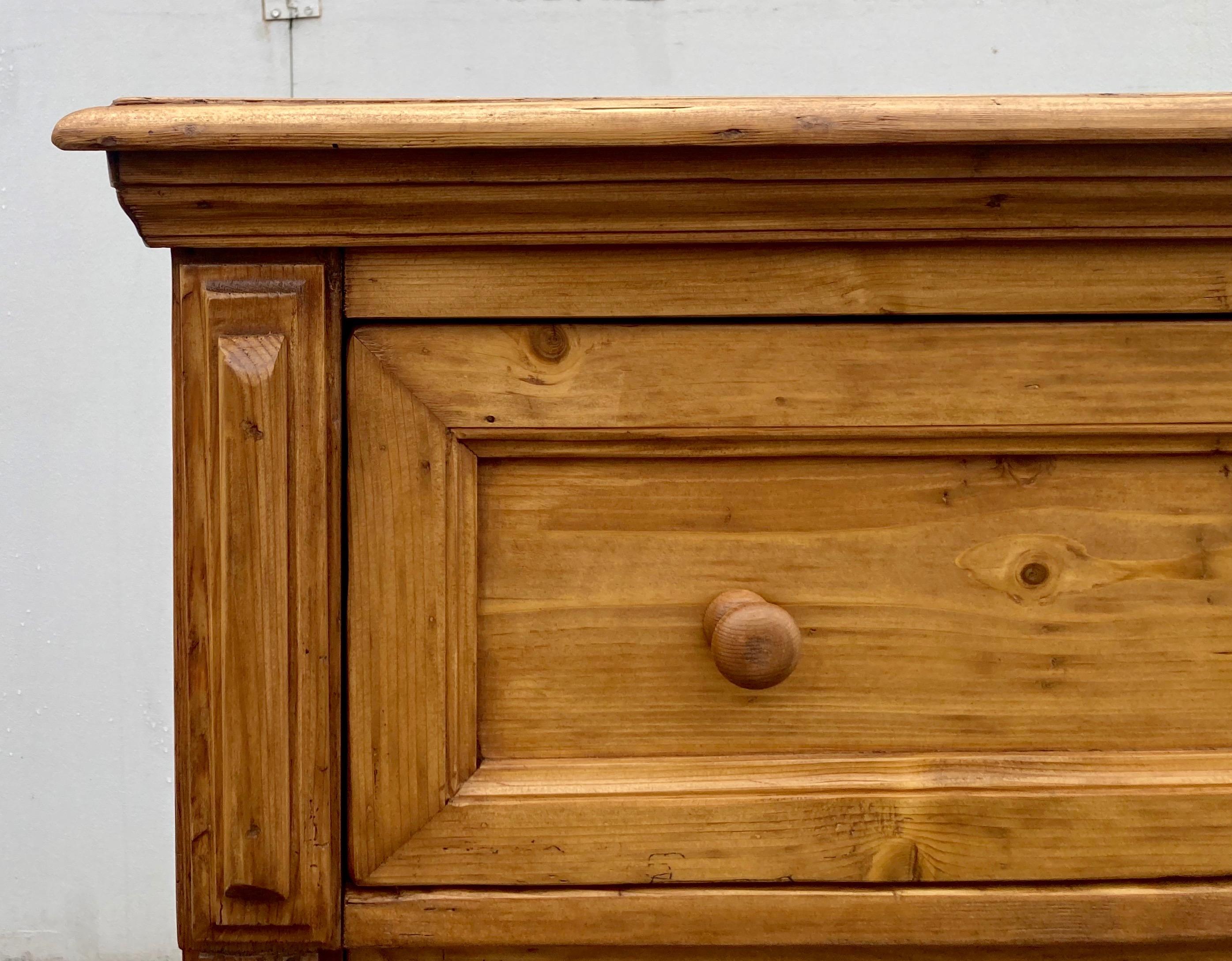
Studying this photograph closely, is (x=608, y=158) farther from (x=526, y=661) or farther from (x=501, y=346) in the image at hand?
(x=526, y=661)

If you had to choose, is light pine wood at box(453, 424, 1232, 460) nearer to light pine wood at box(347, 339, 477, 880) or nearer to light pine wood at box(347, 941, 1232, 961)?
light pine wood at box(347, 339, 477, 880)

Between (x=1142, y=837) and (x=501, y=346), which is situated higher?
(x=501, y=346)

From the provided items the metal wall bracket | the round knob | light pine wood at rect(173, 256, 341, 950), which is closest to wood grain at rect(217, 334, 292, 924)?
light pine wood at rect(173, 256, 341, 950)

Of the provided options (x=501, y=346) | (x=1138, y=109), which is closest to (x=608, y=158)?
(x=501, y=346)

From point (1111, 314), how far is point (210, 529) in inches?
13.1

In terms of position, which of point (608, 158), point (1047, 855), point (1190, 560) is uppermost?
point (608, 158)

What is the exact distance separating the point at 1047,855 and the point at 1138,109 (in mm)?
266

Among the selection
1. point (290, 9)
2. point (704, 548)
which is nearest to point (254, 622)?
point (704, 548)

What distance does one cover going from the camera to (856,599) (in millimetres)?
349

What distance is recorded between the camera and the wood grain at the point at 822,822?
35cm

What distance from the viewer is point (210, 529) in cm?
33

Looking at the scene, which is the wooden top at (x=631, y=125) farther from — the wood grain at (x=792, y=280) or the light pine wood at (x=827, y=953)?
the light pine wood at (x=827, y=953)

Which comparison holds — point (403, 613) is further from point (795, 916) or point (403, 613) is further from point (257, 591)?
point (795, 916)

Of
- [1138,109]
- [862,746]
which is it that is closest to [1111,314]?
[1138,109]
